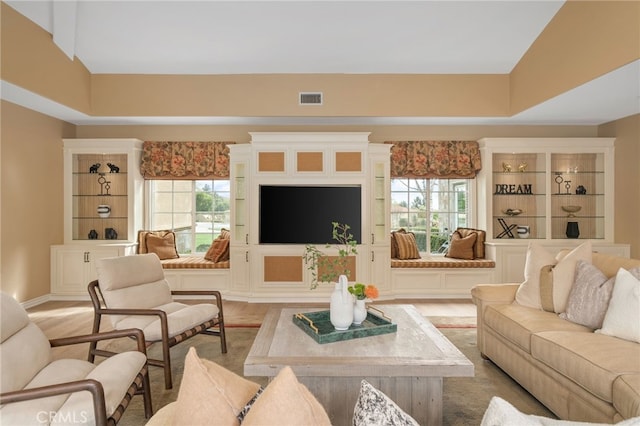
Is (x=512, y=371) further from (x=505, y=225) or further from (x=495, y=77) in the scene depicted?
(x=495, y=77)

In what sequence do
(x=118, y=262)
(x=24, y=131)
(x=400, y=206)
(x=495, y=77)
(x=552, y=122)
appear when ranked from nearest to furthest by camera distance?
(x=118, y=262), (x=24, y=131), (x=495, y=77), (x=552, y=122), (x=400, y=206)

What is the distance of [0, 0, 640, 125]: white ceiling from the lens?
3.94m

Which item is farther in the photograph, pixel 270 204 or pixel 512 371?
pixel 270 204

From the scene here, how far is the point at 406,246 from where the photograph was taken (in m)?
5.51

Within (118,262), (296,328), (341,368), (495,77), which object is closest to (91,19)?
(118,262)

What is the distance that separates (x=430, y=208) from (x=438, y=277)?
116cm

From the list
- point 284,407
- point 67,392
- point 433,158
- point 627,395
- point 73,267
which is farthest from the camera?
point 433,158

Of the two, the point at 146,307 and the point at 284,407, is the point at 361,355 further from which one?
the point at 146,307

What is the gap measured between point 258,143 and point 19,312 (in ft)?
11.5

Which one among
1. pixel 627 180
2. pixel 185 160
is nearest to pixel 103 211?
pixel 185 160

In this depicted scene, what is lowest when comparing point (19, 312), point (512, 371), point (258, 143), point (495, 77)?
point (512, 371)

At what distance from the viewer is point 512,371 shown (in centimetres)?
263

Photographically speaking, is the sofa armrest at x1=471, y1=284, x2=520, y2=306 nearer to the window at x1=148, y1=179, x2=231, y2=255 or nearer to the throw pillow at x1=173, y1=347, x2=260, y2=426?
the throw pillow at x1=173, y1=347, x2=260, y2=426

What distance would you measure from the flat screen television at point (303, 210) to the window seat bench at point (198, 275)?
762 mm
